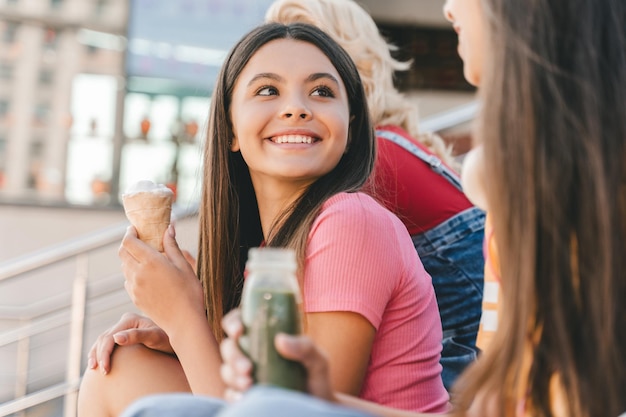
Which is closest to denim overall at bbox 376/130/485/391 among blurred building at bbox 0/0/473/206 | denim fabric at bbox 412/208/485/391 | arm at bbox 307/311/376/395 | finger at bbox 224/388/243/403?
denim fabric at bbox 412/208/485/391

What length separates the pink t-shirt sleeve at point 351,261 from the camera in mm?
1414

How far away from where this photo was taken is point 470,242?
2.06 meters

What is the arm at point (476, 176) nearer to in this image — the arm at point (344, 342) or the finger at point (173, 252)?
the arm at point (344, 342)

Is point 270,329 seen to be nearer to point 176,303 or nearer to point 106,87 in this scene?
point 176,303

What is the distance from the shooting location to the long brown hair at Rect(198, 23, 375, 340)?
183cm

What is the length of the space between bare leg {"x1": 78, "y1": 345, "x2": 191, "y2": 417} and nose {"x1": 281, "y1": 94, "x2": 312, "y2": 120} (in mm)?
518

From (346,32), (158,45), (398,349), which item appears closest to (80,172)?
(158,45)

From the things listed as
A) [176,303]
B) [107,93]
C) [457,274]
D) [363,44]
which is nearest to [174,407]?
[176,303]

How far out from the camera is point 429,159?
2211 mm

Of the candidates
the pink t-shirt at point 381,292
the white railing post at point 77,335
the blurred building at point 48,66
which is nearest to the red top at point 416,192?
the pink t-shirt at point 381,292

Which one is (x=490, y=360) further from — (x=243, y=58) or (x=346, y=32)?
(x=346, y=32)

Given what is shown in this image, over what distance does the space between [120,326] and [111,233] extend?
1.28m

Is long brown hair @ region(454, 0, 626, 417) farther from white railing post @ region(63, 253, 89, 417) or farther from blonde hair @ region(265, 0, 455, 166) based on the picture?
white railing post @ region(63, 253, 89, 417)

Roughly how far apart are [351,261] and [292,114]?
0.42 meters
